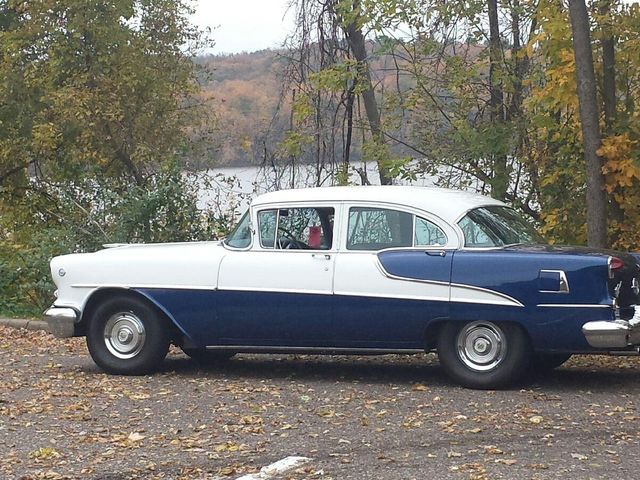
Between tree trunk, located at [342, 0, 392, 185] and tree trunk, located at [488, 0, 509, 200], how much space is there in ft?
4.52

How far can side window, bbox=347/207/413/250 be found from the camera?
31.7ft

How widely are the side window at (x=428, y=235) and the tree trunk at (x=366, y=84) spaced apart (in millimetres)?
5693

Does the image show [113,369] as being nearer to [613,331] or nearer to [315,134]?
[613,331]

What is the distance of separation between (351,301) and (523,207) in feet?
19.4

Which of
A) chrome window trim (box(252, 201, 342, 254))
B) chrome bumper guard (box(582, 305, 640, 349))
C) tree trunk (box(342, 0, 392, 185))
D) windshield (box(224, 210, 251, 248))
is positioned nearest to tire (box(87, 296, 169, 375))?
windshield (box(224, 210, 251, 248))

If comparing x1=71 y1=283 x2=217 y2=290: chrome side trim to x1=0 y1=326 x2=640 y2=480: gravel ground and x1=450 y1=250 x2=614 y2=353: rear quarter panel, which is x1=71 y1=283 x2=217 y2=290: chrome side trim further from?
x1=450 y1=250 x2=614 y2=353: rear quarter panel

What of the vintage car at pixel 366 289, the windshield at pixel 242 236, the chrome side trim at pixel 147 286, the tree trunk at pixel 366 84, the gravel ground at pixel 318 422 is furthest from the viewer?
the tree trunk at pixel 366 84

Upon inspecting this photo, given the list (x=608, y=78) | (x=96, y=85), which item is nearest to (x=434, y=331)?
(x=608, y=78)

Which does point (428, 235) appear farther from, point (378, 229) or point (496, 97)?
point (496, 97)

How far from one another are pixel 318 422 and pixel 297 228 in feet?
7.44

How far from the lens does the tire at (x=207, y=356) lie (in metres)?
11.2

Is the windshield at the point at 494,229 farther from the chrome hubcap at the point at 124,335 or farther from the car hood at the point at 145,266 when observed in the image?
the chrome hubcap at the point at 124,335

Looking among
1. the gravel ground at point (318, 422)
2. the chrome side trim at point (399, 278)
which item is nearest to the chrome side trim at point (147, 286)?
the gravel ground at point (318, 422)

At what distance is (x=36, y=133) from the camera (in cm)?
2023
